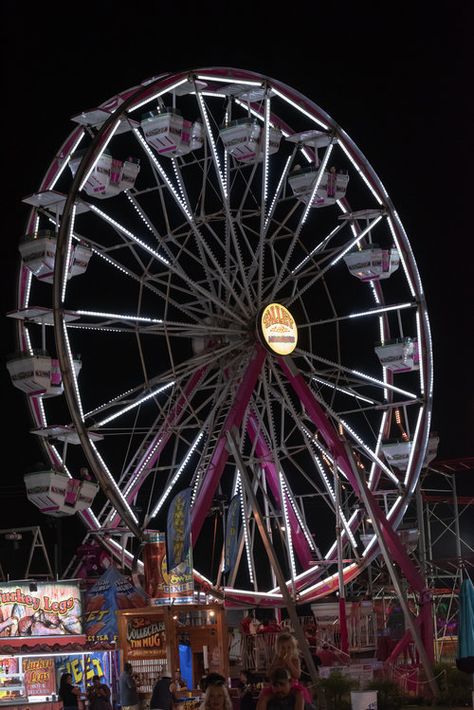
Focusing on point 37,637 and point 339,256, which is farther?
point 339,256

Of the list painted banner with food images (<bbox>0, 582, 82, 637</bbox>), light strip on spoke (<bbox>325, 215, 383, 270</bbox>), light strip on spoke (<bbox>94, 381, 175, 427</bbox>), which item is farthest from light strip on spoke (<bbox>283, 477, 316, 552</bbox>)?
painted banner with food images (<bbox>0, 582, 82, 637</bbox>)

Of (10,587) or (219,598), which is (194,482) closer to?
(219,598)

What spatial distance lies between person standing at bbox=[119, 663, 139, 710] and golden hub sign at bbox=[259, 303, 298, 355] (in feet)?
22.0

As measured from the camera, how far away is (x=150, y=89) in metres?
23.1

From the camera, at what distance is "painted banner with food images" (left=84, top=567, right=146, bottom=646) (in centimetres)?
2095

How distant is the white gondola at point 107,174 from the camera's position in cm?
2325

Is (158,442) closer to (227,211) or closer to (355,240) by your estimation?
(227,211)

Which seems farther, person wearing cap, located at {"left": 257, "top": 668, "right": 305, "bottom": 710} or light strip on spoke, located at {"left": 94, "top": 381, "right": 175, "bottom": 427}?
light strip on spoke, located at {"left": 94, "top": 381, "right": 175, "bottom": 427}

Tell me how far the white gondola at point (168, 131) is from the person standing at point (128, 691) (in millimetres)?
9949

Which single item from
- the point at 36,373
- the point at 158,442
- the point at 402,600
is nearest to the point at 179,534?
the point at 158,442

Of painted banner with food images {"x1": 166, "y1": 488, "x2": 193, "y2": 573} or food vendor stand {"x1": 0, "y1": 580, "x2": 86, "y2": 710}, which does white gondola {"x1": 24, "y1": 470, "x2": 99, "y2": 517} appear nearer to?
painted banner with food images {"x1": 166, "y1": 488, "x2": 193, "y2": 573}

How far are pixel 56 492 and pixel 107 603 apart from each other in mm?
2421

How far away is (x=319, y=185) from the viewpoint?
26.2 m

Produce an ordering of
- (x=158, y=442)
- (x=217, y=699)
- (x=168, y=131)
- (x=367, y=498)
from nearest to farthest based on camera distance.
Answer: (x=217, y=699) → (x=367, y=498) → (x=168, y=131) → (x=158, y=442)
